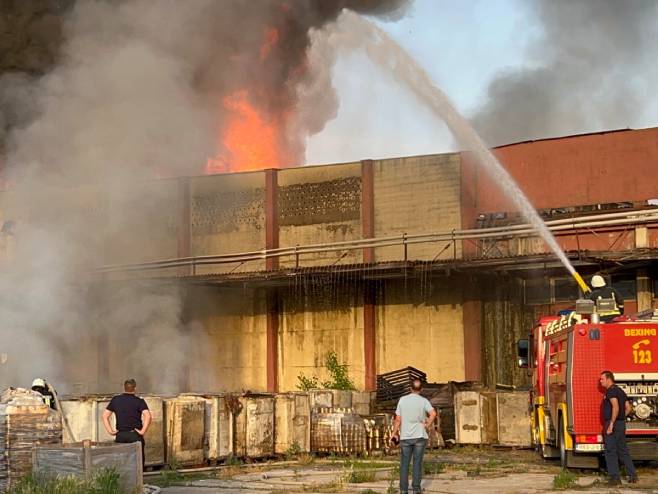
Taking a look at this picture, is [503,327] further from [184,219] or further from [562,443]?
[562,443]

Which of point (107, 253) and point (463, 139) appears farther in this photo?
point (107, 253)

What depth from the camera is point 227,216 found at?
1307 inches

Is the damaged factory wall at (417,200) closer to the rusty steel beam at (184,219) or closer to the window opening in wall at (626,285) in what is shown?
the window opening in wall at (626,285)

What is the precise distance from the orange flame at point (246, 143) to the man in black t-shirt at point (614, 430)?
20.6 metres

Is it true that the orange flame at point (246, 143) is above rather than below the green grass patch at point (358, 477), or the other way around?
above

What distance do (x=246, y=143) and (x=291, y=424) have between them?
14.8m

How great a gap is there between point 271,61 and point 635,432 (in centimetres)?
2031

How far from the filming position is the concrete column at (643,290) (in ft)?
88.6

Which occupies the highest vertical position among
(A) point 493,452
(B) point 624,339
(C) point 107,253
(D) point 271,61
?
(D) point 271,61

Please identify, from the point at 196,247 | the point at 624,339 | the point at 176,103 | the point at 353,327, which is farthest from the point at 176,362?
the point at 624,339

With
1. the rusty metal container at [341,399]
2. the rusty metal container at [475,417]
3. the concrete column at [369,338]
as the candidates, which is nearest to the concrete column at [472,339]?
the concrete column at [369,338]

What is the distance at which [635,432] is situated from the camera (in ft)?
52.5

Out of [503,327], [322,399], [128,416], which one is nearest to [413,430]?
[128,416]

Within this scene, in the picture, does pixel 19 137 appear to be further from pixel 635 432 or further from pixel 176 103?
pixel 635 432
